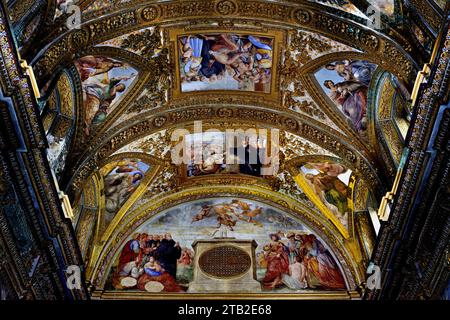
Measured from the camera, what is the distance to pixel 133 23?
14.9 metres

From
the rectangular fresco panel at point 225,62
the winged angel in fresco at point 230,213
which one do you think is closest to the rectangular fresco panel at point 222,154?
the winged angel in fresco at point 230,213

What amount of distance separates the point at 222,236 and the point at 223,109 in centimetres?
386

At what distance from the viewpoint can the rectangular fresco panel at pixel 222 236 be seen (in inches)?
713

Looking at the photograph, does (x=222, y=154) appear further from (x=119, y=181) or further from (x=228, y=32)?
(x=228, y=32)

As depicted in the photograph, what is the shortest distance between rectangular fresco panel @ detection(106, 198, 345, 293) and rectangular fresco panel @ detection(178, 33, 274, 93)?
4218 millimetres

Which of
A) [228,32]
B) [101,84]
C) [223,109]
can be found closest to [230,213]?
[223,109]

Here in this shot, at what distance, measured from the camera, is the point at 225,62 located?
54.3ft

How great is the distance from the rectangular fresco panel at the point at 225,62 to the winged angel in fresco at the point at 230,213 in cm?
412

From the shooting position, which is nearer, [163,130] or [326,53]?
[326,53]

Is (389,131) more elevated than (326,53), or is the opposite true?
(326,53)

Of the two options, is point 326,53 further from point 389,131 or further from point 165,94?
point 165,94
